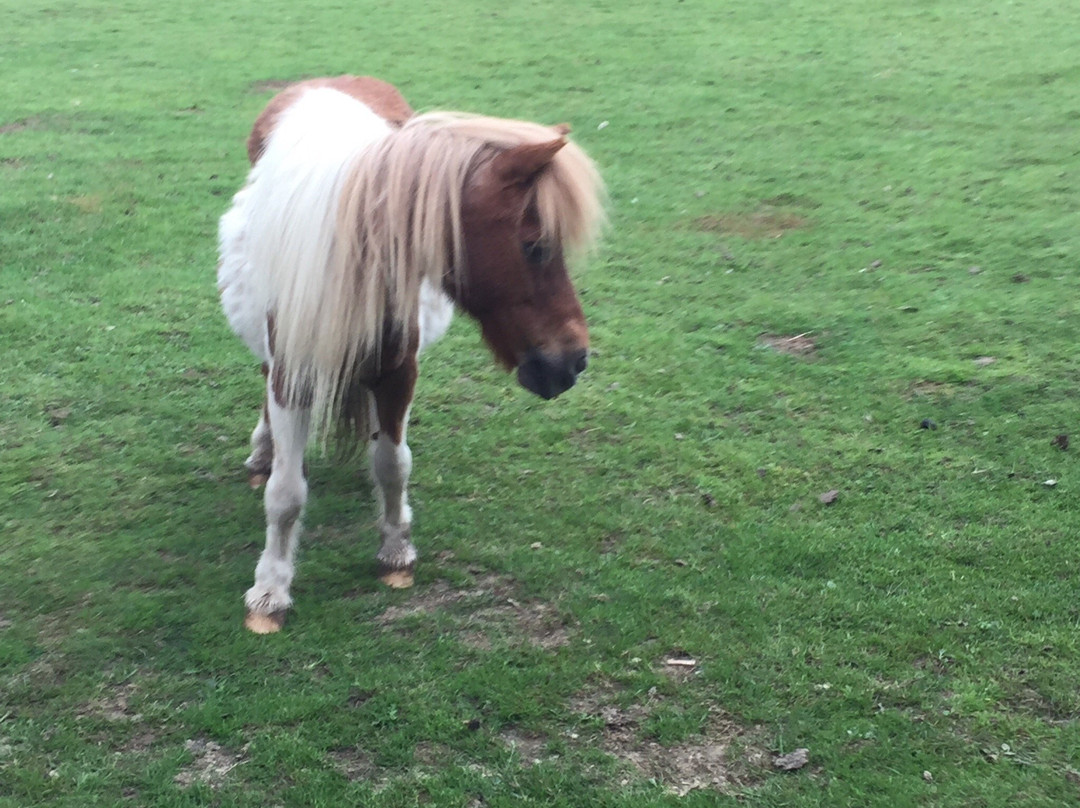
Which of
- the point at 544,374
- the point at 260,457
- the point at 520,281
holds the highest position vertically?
the point at 520,281

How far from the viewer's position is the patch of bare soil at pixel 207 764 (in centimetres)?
268

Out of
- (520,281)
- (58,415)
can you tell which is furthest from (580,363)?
(58,415)

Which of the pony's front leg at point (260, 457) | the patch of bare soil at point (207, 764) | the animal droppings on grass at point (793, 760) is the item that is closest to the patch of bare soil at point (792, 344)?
the pony's front leg at point (260, 457)

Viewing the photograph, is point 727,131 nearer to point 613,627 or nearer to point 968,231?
point 968,231

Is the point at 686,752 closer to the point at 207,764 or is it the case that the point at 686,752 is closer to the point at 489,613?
the point at 489,613

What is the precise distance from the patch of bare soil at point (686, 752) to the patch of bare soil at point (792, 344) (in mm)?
2638

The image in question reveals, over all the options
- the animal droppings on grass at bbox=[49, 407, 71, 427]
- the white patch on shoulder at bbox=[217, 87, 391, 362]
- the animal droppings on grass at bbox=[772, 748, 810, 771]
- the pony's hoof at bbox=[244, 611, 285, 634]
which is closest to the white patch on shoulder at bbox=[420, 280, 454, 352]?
the white patch on shoulder at bbox=[217, 87, 391, 362]

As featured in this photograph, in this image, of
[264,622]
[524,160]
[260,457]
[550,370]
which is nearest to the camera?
[524,160]

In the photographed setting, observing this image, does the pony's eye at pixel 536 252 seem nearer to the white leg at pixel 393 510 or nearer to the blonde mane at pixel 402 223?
the blonde mane at pixel 402 223

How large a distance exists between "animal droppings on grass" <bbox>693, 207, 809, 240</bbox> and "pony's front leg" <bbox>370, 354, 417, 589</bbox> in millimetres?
3817

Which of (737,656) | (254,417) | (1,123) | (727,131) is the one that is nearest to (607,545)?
(737,656)

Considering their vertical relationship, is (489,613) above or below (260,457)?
below

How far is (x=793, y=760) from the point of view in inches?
105

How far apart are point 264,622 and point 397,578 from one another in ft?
1.60
